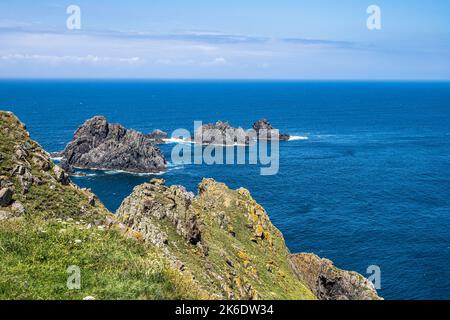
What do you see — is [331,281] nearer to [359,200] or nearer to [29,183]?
[29,183]

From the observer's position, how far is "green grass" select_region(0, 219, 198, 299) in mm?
17219

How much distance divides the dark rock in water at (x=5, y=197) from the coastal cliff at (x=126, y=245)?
0.09 metres

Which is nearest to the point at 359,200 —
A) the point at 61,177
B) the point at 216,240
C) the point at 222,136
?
the point at 216,240

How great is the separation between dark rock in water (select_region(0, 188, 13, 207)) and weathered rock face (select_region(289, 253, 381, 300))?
37.7 m

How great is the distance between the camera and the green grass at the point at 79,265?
56.5ft

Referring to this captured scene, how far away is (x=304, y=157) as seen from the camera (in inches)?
6393

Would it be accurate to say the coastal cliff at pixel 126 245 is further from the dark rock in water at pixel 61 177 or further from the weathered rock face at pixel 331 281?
the weathered rock face at pixel 331 281

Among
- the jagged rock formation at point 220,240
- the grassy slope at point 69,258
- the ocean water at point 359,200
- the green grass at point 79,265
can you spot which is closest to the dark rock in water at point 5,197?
the grassy slope at point 69,258

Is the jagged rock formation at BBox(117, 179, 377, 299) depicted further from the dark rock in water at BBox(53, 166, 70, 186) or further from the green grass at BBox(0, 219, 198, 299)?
the green grass at BBox(0, 219, 198, 299)

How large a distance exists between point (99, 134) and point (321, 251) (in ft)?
320

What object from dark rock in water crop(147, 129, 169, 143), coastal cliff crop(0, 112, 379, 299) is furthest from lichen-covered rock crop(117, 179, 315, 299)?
dark rock in water crop(147, 129, 169, 143)
